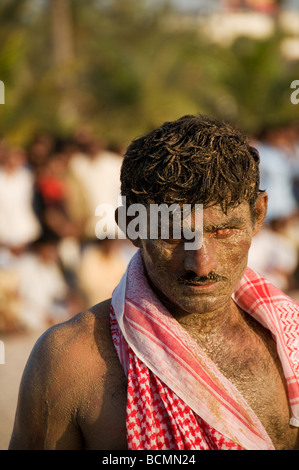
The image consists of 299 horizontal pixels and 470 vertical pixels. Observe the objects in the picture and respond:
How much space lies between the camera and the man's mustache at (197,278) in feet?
7.70

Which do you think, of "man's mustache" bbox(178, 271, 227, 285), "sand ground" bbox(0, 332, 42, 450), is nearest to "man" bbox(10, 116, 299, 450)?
"man's mustache" bbox(178, 271, 227, 285)

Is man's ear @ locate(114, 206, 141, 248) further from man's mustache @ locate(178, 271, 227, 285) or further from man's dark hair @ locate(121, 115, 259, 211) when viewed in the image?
man's mustache @ locate(178, 271, 227, 285)

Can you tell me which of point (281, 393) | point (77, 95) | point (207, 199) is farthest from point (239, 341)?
point (77, 95)

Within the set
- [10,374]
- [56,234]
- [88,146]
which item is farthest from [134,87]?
[10,374]

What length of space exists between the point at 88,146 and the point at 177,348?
6.67 metres

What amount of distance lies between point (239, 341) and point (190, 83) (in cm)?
1433

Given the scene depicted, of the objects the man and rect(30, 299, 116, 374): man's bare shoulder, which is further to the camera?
rect(30, 299, 116, 374): man's bare shoulder

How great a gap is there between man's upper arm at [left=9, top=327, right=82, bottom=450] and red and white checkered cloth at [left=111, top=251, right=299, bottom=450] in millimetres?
236

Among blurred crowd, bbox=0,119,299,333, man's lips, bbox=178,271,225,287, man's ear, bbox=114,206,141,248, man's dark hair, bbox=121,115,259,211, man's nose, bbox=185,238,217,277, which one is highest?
blurred crowd, bbox=0,119,299,333

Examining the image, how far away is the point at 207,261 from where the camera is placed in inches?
91.6

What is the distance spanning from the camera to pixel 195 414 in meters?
2.41

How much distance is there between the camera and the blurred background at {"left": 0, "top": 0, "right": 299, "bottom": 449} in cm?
770

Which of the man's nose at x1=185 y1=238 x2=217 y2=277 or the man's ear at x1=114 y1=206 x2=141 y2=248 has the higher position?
the man's ear at x1=114 y1=206 x2=141 y2=248

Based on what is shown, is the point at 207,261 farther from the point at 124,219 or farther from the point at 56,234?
the point at 56,234
